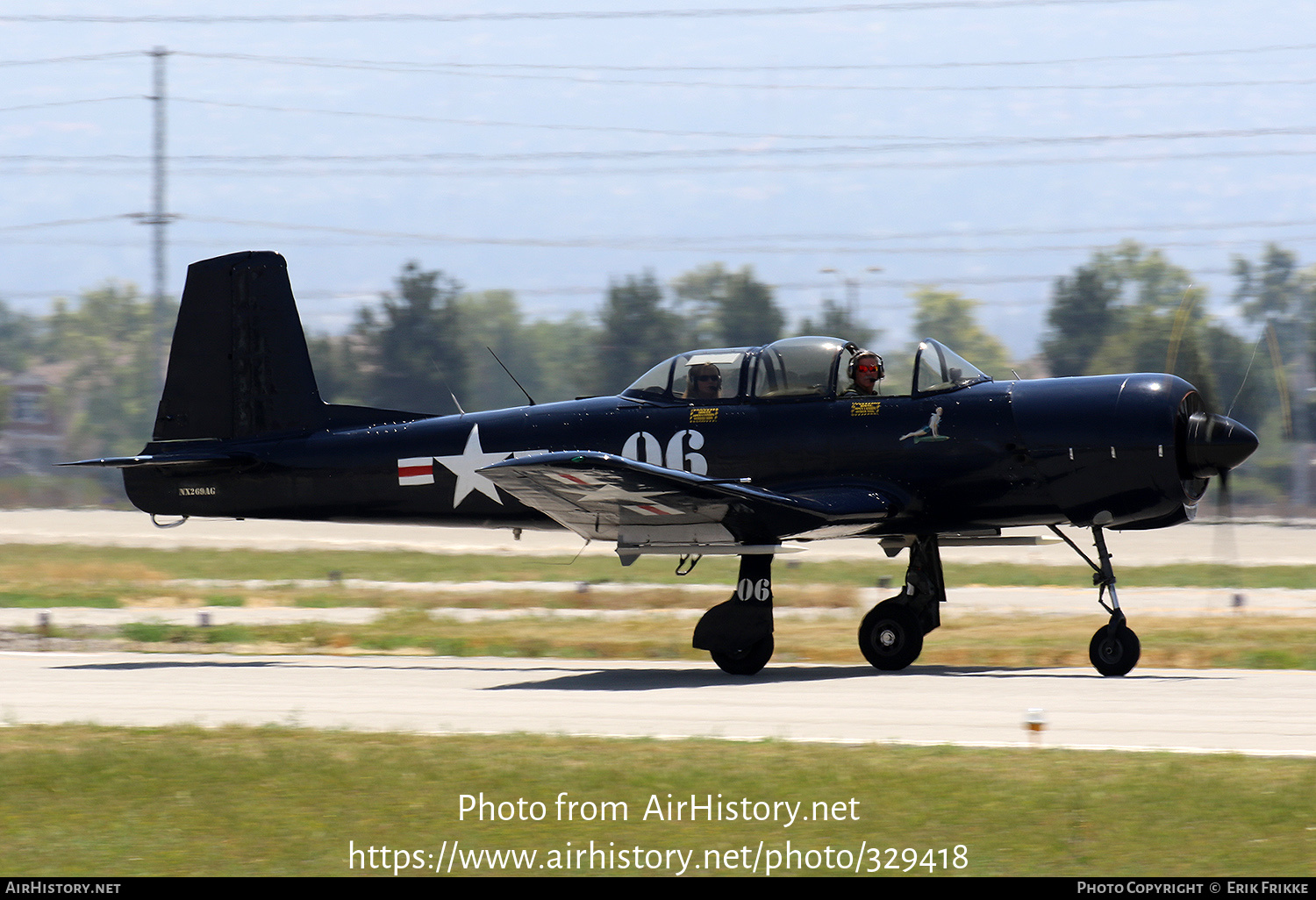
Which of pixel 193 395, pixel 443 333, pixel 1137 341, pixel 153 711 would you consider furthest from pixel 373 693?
pixel 443 333

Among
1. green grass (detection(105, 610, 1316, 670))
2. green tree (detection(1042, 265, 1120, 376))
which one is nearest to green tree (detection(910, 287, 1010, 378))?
green tree (detection(1042, 265, 1120, 376))

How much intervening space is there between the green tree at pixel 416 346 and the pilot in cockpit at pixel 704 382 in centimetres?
5521

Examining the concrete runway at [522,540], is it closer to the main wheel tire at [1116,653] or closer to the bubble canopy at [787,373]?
the bubble canopy at [787,373]

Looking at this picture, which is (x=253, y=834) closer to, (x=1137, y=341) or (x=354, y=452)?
(x=354, y=452)

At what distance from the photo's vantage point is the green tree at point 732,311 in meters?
67.9

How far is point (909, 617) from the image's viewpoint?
1442cm

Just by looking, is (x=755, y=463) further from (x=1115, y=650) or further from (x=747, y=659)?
(x=1115, y=650)

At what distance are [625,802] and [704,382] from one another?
7310 mm

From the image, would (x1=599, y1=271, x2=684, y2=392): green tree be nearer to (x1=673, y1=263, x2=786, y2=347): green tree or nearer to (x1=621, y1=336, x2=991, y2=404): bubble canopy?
(x1=673, y1=263, x2=786, y2=347): green tree

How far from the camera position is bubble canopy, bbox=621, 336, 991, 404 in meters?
13.9

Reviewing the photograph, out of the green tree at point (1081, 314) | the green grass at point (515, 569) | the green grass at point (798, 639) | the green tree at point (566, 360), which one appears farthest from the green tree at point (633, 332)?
the green grass at point (798, 639)

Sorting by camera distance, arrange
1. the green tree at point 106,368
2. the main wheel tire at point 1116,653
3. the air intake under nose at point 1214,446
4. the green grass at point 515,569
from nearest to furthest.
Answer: the air intake under nose at point 1214,446, the main wheel tire at point 1116,653, the green grass at point 515,569, the green tree at point 106,368

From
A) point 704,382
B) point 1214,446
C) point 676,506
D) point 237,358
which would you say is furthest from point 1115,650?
point 237,358

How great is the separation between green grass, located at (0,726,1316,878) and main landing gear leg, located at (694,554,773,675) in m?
4.17
